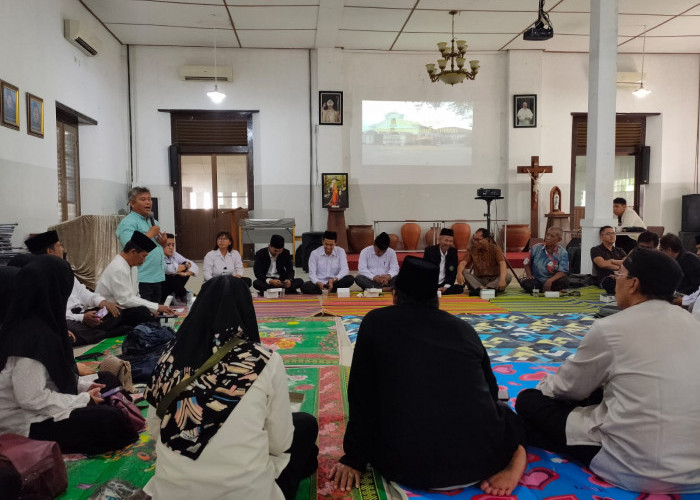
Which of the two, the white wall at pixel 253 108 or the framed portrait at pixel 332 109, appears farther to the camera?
the framed portrait at pixel 332 109

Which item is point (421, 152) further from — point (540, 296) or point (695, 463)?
point (695, 463)

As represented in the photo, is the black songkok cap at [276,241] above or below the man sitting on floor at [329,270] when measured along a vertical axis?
above

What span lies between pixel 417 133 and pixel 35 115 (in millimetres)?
6340

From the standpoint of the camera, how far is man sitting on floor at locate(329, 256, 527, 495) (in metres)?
1.77

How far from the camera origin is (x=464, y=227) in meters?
10.0

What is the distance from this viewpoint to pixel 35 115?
6.01m

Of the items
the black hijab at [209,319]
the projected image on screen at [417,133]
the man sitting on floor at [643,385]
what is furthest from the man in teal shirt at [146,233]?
the projected image on screen at [417,133]

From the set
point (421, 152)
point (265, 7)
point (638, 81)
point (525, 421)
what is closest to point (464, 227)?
point (421, 152)

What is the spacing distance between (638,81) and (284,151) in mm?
6679

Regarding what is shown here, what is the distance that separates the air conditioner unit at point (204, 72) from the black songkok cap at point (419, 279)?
8.50 meters

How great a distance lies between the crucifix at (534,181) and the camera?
31.9ft

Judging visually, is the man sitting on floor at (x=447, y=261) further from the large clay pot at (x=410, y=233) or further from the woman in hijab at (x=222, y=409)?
the woman in hijab at (x=222, y=409)

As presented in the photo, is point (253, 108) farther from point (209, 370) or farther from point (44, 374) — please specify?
point (209, 370)

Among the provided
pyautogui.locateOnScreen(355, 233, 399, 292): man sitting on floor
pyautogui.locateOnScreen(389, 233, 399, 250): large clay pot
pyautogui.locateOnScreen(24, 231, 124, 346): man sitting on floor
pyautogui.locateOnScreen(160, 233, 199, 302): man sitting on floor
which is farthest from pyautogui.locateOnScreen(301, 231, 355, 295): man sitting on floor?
pyautogui.locateOnScreen(389, 233, 399, 250): large clay pot
